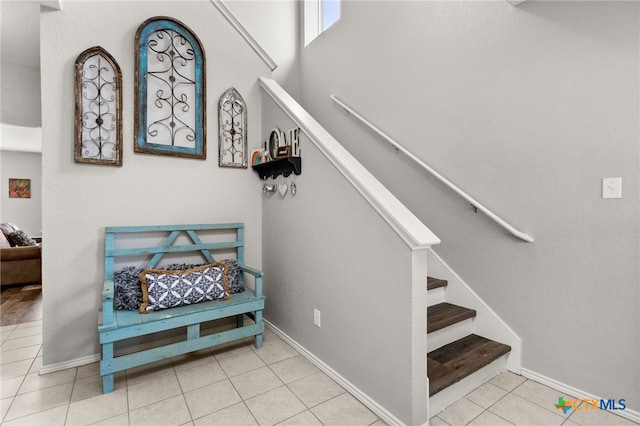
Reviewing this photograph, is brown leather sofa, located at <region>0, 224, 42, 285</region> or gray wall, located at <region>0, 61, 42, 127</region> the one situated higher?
gray wall, located at <region>0, 61, 42, 127</region>

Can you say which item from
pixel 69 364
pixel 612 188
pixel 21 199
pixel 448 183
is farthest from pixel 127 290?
pixel 21 199

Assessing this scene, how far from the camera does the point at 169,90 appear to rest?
8.05ft

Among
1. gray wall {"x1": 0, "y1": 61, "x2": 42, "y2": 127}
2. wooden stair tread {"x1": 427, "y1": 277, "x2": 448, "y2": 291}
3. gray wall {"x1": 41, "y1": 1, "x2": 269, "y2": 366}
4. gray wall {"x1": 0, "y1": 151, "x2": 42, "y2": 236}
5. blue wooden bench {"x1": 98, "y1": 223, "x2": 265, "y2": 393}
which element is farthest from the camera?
gray wall {"x1": 0, "y1": 151, "x2": 42, "y2": 236}

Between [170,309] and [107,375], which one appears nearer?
[107,375]

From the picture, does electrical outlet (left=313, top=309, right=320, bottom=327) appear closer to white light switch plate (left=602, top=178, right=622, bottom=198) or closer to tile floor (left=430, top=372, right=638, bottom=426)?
tile floor (left=430, top=372, right=638, bottom=426)

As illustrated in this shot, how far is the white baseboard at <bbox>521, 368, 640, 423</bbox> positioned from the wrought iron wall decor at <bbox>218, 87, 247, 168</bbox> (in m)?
2.65

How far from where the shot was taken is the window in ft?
12.3

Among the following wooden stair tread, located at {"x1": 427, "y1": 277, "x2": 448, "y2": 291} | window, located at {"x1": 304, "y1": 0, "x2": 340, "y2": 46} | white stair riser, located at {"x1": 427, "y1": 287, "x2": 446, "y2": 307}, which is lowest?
white stair riser, located at {"x1": 427, "y1": 287, "x2": 446, "y2": 307}

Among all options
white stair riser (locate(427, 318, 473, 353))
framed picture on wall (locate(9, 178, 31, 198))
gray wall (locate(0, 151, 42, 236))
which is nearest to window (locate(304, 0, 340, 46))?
white stair riser (locate(427, 318, 473, 353))

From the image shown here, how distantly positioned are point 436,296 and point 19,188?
925 centimetres

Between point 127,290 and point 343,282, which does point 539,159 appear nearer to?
point 343,282

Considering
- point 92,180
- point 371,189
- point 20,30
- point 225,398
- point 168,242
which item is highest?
point 20,30

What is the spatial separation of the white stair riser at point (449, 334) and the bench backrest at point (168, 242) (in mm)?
1555

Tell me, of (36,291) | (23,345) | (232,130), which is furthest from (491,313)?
(36,291)
